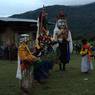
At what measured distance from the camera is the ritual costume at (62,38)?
1634cm

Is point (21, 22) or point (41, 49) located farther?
point (21, 22)

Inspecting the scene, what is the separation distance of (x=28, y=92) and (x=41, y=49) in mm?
2813

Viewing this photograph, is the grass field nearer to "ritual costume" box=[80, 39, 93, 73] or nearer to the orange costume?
"ritual costume" box=[80, 39, 93, 73]

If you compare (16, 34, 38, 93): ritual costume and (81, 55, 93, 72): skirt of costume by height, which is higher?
(16, 34, 38, 93): ritual costume

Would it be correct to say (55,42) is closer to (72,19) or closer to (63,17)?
(63,17)

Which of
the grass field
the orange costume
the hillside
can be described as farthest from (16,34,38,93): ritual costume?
the hillside

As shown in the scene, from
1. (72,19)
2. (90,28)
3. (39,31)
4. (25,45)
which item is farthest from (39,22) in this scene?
(72,19)

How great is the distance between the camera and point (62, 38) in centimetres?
1638

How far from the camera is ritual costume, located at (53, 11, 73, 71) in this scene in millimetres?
16344

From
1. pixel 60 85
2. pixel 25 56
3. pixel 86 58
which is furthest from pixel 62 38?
pixel 25 56

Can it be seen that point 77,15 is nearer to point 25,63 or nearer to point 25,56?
point 25,63

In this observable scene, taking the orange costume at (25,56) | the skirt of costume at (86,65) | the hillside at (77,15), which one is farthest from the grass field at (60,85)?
the hillside at (77,15)

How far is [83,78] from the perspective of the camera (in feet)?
49.1

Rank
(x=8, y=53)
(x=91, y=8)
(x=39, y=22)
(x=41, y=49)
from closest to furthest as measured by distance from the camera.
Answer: (x=41, y=49) → (x=39, y=22) → (x=8, y=53) → (x=91, y=8)
